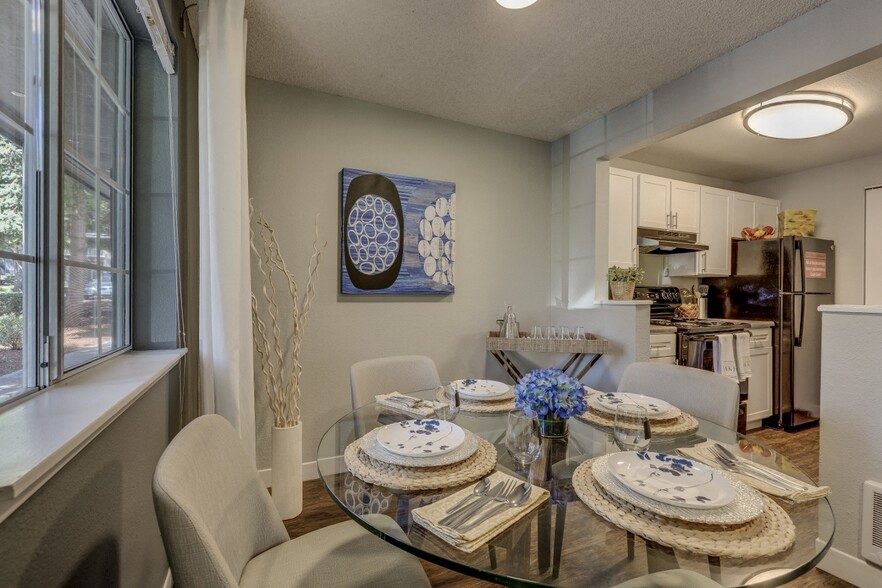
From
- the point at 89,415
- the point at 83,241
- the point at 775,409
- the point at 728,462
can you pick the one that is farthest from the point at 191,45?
the point at 775,409

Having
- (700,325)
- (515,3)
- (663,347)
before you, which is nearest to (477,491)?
(515,3)

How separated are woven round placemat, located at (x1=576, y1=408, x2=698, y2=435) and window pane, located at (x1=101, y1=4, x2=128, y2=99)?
202cm

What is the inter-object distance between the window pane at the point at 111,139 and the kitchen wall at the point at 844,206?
5.45m

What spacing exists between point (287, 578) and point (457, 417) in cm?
69

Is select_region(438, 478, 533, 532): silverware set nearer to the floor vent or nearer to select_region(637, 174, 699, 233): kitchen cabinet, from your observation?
the floor vent

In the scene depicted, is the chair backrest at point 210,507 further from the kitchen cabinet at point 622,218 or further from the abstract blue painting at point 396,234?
the kitchen cabinet at point 622,218

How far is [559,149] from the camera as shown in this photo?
3395 millimetres

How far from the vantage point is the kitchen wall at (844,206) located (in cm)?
381

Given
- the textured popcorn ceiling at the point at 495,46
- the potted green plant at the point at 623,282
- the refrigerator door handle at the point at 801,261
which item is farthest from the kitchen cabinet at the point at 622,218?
the refrigerator door handle at the point at 801,261

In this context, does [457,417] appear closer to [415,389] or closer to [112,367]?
[415,389]

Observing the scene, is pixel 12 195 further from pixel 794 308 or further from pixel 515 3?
pixel 794 308

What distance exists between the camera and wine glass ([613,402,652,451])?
1.13 metres

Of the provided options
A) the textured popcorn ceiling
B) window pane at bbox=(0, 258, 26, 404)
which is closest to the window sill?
window pane at bbox=(0, 258, 26, 404)

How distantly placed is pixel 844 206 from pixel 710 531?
15.4 ft
